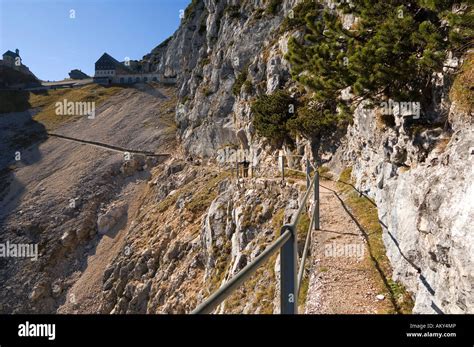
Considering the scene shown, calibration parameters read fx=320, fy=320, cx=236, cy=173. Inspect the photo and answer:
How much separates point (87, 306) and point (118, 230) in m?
10.9

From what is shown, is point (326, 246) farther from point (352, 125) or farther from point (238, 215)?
point (352, 125)

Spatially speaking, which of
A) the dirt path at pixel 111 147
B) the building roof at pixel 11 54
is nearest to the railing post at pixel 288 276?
the dirt path at pixel 111 147

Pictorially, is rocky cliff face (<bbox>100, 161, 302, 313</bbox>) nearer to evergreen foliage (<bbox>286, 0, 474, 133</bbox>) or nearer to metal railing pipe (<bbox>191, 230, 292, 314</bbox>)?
evergreen foliage (<bbox>286, 0, 474, 133</bbox>)

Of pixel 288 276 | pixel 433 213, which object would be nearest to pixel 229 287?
pixel 288 276

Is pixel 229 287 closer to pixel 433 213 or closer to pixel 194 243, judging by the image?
pixel 433 213

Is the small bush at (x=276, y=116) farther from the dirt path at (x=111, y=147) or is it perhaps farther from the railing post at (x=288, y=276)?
the railing post at (x=288, y=276)

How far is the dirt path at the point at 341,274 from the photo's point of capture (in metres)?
7.84

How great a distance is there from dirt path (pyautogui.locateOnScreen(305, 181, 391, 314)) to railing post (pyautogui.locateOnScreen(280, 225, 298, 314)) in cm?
460

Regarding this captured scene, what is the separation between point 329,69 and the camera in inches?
520

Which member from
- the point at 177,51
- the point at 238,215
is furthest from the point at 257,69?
the point at 177,51

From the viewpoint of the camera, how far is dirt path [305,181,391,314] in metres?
7.84

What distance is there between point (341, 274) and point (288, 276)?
6238 millimetres

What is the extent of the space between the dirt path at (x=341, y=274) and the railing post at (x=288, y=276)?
4.60 meters

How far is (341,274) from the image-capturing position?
9219 mm
